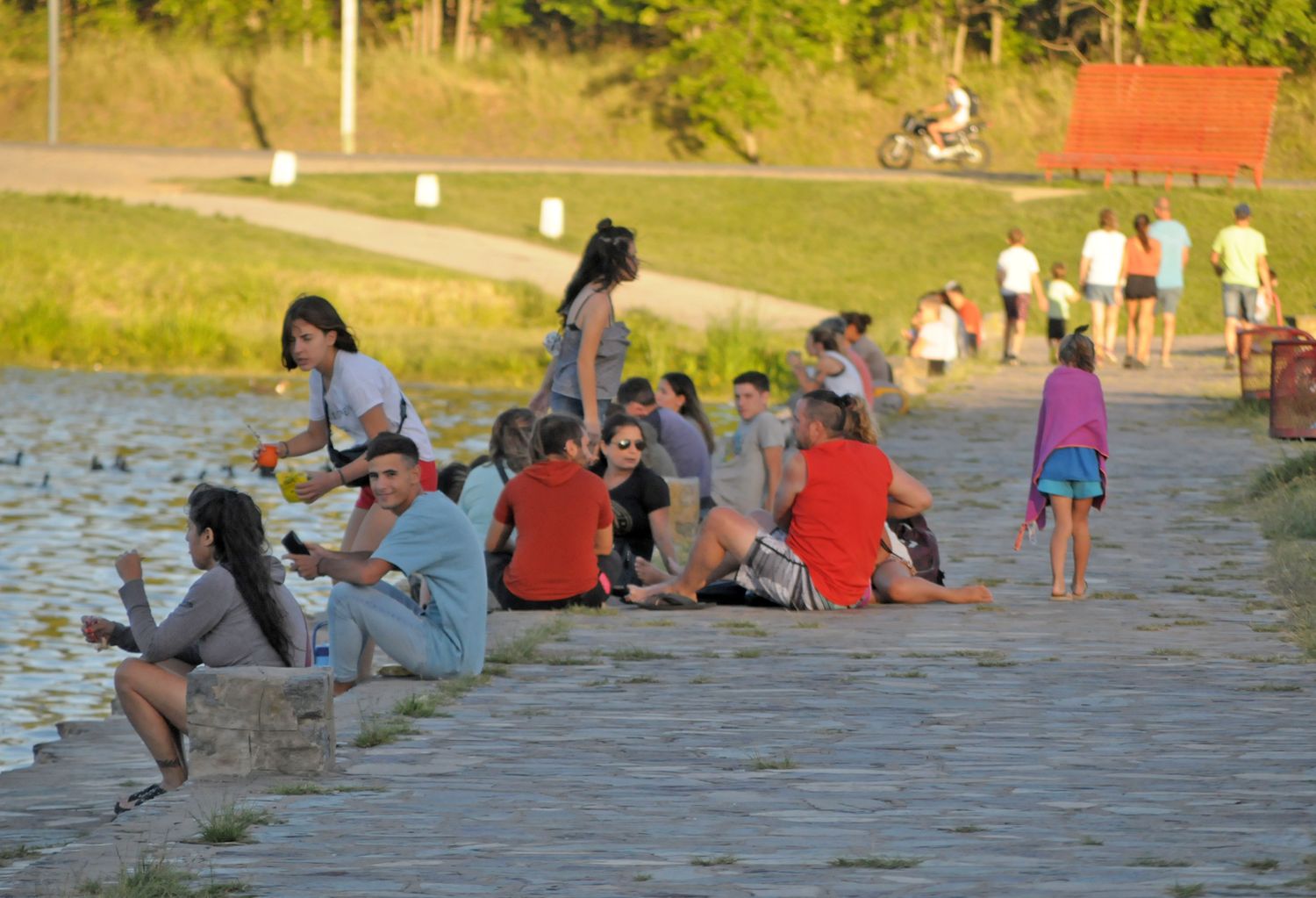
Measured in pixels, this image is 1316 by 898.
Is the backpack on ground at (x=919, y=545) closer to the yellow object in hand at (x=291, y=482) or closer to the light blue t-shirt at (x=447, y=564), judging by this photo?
the light blue t-shirt at (x=447, y=564)

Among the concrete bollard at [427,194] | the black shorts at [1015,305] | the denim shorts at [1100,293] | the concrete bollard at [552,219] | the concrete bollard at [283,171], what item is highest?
the concrete bollard at [283,171]

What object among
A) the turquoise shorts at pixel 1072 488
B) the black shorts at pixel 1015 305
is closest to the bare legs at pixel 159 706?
the turquoise shorts at pixel 1072 488

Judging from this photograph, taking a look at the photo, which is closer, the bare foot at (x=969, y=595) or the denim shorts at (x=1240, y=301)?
the bare foot at (x=969, y=595)

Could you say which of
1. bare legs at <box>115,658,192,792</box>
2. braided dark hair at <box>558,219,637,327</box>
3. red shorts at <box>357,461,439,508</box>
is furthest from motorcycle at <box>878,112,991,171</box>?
bare legs at <box>115,658,192,792</box>

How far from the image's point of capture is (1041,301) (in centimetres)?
2630

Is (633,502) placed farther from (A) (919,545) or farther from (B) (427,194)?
(B) (427,194)

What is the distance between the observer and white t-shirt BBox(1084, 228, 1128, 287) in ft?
79.0

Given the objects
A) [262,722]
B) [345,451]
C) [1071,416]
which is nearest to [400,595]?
[345,451]

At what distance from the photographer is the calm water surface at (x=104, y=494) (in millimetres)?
11930

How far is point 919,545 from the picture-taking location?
10.8m

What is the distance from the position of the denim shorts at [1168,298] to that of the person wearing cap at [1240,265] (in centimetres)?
84

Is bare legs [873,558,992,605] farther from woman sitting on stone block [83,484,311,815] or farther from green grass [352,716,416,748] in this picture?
woman sitting on stone block [83,484,311,815]

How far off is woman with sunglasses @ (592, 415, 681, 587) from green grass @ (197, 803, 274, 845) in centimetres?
510

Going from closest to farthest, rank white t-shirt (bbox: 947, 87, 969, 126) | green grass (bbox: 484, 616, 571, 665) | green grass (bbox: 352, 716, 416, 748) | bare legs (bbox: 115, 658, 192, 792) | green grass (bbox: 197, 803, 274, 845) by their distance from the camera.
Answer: green grass (bbox: 197, 803, 274, 845) → green grass (bbox: 352, 716, 416, 748) → bare legs (bbox: 115, 658, 192, 792) → green grass (bbox: 484, 616, 571, 665) → white t-shirt (bbox: 947, 87, 969, 126)
